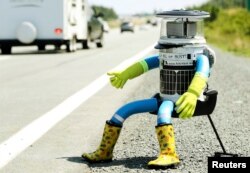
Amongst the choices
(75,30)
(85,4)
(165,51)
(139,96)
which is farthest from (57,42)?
(165,51)

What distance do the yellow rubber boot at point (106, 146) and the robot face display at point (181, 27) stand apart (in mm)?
878

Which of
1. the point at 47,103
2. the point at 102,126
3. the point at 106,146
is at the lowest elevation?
the point at 47,103

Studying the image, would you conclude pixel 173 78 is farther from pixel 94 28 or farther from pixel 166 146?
pixel 94 28

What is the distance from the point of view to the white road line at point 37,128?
6.61 metres

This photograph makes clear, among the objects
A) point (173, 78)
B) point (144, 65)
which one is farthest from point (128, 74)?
point (173, 78)

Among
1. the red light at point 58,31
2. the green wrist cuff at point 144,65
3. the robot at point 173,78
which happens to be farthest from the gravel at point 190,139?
the red light at point 58,31

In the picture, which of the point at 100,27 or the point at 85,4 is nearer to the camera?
the point at 85,4

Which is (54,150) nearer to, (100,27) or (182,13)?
(182,13)

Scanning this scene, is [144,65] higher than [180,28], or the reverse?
[180,28]

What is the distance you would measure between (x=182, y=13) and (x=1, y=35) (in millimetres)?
21000

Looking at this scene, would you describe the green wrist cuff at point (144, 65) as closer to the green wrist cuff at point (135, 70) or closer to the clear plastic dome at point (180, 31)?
the green wrist cuff at point (135, 70)

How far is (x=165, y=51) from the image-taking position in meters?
5.93

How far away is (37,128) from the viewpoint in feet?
26.4

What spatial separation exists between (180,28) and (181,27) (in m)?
0.01
